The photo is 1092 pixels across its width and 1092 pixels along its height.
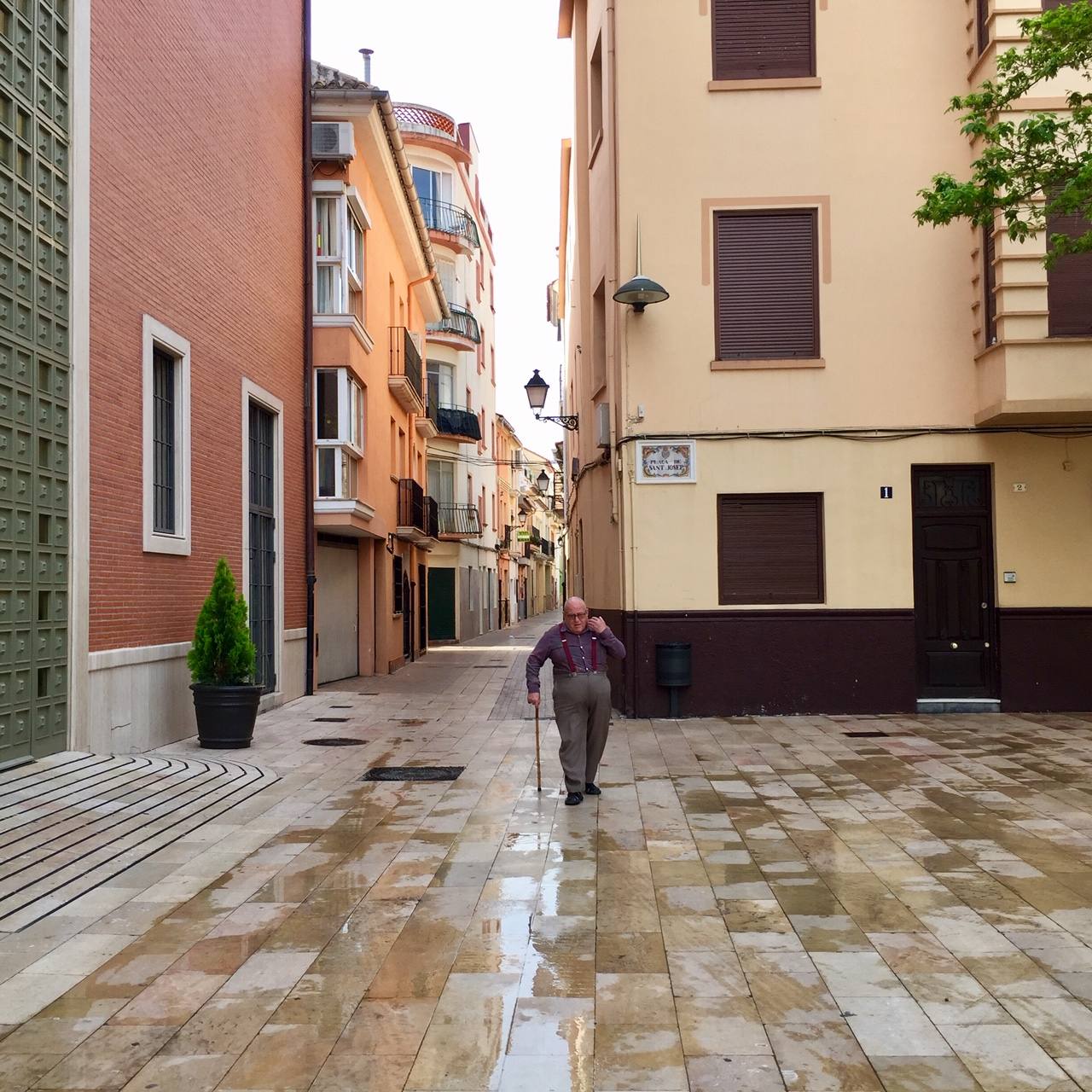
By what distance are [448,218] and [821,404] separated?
25483 mm

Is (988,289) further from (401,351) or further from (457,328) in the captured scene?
(457,328)

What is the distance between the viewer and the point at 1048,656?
14094mm

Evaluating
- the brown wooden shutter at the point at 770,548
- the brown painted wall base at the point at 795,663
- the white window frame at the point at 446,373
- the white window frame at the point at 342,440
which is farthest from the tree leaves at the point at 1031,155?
the white window frame at the point at 446,373

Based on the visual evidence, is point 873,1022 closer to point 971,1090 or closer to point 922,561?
point 971,1090

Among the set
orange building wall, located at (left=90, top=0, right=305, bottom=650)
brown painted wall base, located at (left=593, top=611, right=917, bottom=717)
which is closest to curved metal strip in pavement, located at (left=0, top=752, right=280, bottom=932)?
orange building wall, located at (left=90, top=0, right=305, bottom=650)

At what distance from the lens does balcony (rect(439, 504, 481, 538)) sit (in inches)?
1512

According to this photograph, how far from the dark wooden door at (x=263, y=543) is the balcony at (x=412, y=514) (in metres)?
9.42

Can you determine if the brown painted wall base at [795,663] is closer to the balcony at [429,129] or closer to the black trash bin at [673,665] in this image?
the black trash bin at [673,665]

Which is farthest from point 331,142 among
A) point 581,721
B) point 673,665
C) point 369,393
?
point 581,721

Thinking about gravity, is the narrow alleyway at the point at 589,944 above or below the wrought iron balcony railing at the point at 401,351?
below

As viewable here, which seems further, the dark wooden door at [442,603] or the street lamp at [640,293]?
the dark wooden door at [442,603]

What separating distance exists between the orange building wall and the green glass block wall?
53 cm

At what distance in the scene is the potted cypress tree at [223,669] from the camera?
11289 mm

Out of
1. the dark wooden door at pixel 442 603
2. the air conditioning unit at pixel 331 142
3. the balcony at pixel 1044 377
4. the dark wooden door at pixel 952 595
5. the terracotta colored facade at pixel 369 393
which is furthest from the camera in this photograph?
the dark wooden door at pixel 442 603
